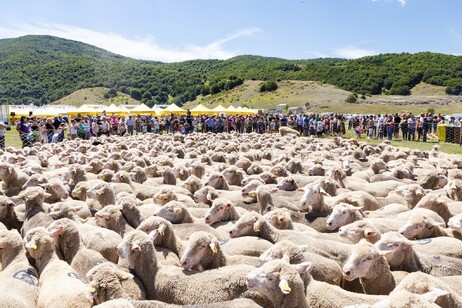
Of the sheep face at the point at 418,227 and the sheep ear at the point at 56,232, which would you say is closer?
the sheep ear at the point at 56,232

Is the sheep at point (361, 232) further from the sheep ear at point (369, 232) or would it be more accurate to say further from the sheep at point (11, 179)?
the sheep at point (11, 179)

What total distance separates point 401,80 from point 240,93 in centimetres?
3802

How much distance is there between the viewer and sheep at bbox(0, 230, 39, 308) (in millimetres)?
4336

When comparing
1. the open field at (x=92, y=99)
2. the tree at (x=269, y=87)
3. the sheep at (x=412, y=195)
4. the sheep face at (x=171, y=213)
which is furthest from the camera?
the open field at (x=92, y=99)

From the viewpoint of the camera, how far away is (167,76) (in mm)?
138125

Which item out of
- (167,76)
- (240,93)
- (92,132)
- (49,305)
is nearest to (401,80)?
(240,93)

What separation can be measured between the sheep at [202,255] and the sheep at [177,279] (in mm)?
151

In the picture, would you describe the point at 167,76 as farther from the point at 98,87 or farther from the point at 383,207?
the point at 383,207

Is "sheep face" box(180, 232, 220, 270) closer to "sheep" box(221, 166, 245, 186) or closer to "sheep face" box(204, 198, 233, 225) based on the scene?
"sheep face" box(204, 198, 233, 225)

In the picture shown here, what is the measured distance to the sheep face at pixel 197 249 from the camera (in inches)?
190

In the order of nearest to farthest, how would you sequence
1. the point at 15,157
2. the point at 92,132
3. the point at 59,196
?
1. the point at 59,196
2. the point at 15,157
3. the point at 92,132

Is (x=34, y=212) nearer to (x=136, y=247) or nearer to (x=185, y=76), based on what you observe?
(x=136, y=247)

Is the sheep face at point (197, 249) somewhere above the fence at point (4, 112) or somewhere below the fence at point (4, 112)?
below

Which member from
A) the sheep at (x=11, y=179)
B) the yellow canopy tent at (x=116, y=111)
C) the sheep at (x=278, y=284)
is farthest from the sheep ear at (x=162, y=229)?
the yellow canopy tent at (x=116, y=111)
